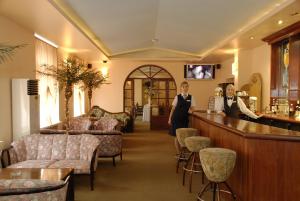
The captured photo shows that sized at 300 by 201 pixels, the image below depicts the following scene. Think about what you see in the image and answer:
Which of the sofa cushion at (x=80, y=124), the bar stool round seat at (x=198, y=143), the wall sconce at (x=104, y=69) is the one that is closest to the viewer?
the bar stool round seat at (x=198, y=143)

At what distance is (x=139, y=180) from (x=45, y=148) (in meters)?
1.62

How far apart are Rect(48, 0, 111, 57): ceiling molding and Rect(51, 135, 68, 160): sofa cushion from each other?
2046 mm

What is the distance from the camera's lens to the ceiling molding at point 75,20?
4679 millimetres

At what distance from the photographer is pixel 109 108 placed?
1179 centimetres

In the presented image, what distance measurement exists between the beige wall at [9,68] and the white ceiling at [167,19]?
1105mm

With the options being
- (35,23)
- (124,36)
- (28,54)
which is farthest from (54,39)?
(124,36)

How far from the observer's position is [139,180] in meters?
4.90

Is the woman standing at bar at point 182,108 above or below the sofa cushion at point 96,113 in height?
above

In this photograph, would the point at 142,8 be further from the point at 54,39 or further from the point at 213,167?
the point at 213,167

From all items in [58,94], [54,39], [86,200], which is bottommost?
[86,200]

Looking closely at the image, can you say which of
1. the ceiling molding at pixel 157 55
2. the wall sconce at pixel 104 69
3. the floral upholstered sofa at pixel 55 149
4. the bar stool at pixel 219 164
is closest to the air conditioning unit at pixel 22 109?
the floral upholstered sofa at pixel 55 149

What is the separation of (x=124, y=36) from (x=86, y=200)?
536 centimetres

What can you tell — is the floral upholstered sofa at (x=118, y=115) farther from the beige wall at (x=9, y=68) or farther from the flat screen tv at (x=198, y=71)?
the beige wall at (x=9, y=68)

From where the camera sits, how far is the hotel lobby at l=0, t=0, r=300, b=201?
129 inches
